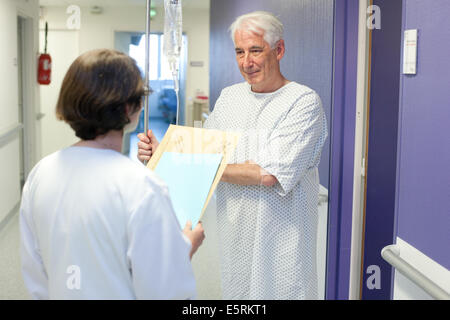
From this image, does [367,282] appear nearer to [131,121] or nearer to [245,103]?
[245,103]

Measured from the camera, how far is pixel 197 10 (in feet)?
5.74

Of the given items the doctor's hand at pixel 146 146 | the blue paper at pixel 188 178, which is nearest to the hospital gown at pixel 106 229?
the blue paper at pixel 188 178

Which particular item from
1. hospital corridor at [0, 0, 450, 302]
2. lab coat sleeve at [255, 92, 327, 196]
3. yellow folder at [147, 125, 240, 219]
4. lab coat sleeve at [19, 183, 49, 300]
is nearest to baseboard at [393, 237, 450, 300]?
hospital corridor at [0, 0, 450, 302]

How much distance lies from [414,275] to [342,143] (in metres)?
0.69

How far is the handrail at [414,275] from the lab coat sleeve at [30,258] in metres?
1.04

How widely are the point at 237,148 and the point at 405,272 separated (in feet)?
2.16

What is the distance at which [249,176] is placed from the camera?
160cm

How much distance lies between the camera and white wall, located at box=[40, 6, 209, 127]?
1.72 meters

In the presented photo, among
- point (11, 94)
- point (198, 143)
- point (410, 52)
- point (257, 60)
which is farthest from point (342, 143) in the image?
point (11, 94)

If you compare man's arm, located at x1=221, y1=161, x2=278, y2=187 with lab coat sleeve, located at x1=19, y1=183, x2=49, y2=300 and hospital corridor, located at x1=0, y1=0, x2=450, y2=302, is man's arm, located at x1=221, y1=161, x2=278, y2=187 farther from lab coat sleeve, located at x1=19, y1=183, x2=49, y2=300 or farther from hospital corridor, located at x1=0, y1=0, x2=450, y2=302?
lab coat sleeve, located at x1=19, y1=183, x2=49, y2=300

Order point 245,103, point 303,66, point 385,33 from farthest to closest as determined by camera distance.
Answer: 1. point 385,33
2. point 303,66
3. point 245,103

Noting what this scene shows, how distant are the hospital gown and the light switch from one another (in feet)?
3.26

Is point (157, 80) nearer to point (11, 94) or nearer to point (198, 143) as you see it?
point (198, 143)

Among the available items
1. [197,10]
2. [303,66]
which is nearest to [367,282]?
[303,66]
